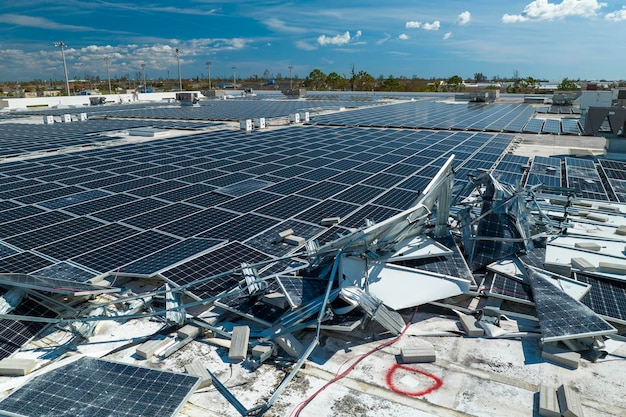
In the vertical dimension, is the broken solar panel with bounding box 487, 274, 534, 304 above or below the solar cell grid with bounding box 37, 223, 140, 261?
below

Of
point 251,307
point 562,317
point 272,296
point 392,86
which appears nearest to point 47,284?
point 251,307

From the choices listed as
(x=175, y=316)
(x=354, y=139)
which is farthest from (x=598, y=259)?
(x=354, y=139)

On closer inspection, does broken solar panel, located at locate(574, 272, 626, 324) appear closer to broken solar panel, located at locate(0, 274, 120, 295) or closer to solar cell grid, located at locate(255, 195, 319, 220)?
solar cell grid, located at locate(255, 195, 319, 220)

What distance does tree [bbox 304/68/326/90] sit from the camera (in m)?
157

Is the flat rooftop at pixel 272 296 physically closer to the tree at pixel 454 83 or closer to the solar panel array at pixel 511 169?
the solar panel array at pixel 511 169

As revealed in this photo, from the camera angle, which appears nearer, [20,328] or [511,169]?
[20,328]

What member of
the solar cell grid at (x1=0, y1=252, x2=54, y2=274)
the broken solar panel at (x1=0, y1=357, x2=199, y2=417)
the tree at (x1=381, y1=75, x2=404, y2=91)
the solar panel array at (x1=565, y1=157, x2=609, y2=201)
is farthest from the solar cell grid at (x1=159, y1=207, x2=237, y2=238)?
the tree at (x1=381, y1=75, x2=404, y2=91)

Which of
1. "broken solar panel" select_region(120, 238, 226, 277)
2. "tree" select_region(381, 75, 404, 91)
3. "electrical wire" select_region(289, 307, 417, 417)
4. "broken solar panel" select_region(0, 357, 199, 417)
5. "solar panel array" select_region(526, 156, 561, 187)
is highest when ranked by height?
"tree" select_region(381, 75, 404, 91)

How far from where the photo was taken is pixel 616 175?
2536 centimetres

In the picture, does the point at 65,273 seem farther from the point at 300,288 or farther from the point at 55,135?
the point at 55,135

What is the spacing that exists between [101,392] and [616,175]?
28756 millimetres

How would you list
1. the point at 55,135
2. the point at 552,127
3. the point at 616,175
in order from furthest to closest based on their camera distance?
the point at 552,127 < the point at 55,135 < the point at 616,175

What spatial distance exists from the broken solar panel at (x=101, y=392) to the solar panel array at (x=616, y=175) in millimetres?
22146

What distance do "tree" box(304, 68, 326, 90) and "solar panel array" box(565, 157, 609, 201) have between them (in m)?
135
